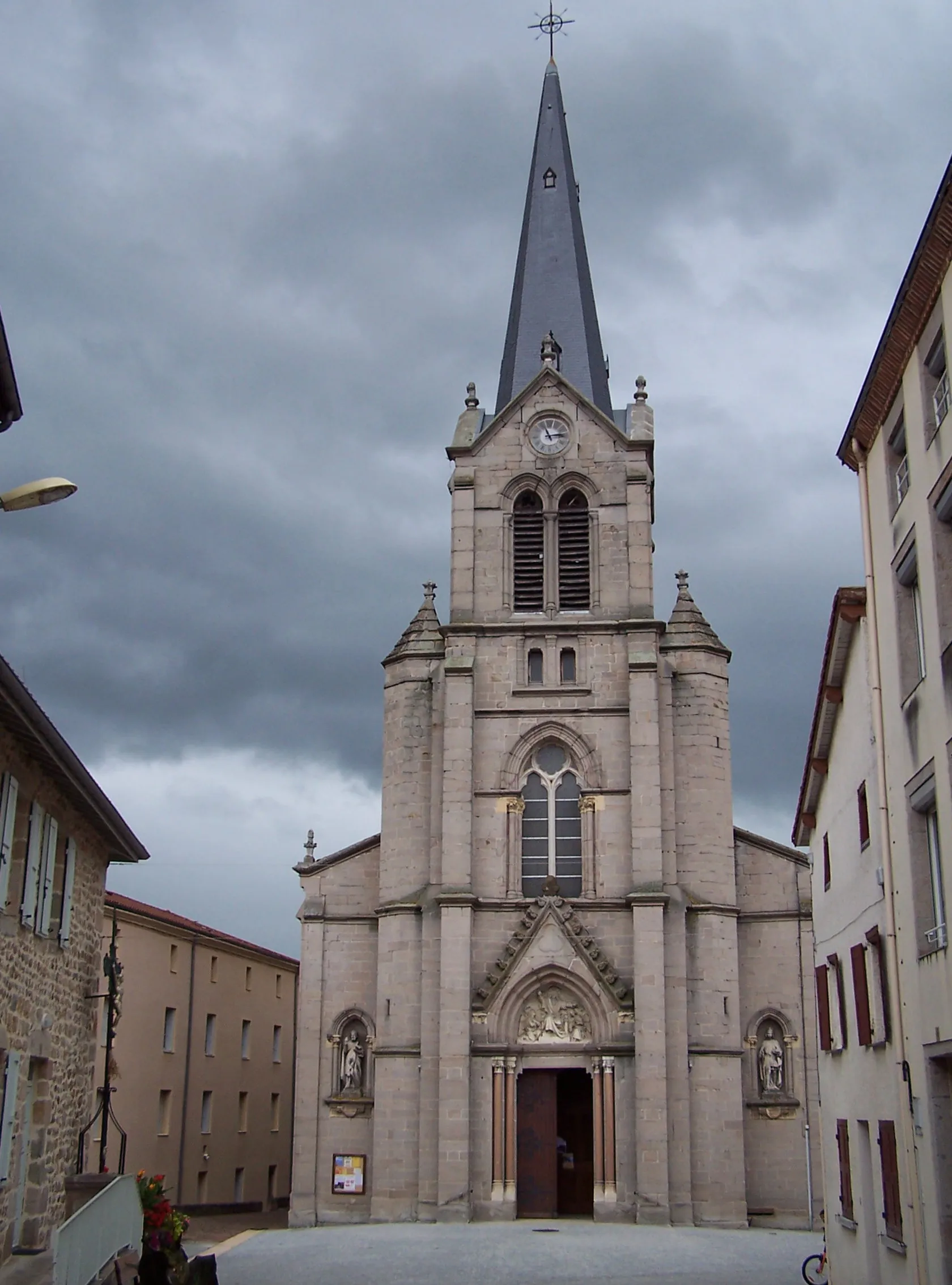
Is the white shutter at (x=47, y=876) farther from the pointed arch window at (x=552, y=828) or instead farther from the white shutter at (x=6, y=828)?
the pointed arch window at (x=552, y=828)

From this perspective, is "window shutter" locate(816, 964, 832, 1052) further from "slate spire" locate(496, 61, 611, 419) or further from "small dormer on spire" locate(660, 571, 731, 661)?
"slate spire" locate(496, 61, 611, 419)

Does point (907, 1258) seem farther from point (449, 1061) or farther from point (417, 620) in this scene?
point (417, 620)

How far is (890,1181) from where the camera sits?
16.4m

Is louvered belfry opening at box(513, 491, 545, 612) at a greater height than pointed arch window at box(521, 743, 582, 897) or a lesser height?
greater

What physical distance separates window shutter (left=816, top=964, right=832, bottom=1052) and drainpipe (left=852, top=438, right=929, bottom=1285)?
5584 mm

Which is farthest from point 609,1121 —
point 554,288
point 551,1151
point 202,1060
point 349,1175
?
point 554,288

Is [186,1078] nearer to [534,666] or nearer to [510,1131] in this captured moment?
[510,1131]

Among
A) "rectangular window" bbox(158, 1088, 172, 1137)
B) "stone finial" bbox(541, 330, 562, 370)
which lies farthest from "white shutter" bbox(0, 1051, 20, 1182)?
"stone finial" bbox(541, 330, 562, 370)

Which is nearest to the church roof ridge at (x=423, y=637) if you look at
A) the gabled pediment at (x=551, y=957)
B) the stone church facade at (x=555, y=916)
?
the stone church facade at (x=555, y=916)

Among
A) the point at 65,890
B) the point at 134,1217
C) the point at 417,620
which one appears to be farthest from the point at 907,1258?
the point at 417,620

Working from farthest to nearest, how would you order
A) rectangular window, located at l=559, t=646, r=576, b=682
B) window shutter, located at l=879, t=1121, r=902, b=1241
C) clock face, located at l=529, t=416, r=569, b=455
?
clock face, located at l=529, t=416, r=569, b=455 < rectangular window, located at l=559, t=646, r=576, b=682 < window shutter, located at l=879, t=1121, r=902, b=1241

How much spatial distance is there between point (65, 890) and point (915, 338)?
39.1ft

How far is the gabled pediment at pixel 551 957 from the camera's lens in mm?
31172

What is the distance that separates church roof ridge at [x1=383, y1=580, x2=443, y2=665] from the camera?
116ft
